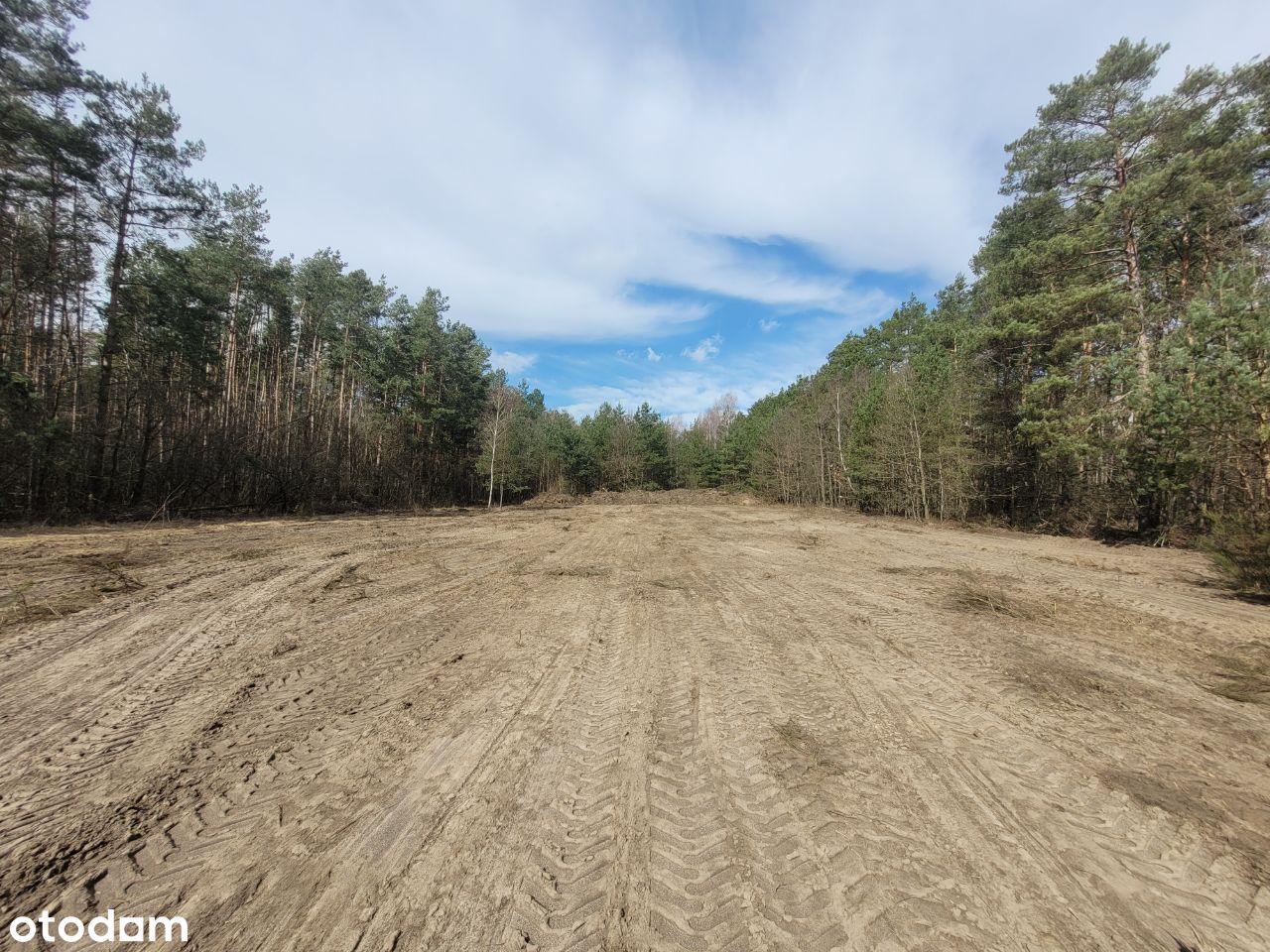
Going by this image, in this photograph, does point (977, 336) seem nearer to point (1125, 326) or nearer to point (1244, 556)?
point (1125, 326)

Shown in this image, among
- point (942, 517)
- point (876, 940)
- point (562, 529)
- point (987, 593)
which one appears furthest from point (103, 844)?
point (942, 517)

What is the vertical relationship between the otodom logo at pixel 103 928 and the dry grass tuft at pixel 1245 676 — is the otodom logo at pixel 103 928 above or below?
below

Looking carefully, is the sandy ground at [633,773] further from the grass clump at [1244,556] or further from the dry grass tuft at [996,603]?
the grass clump at [1244,556]

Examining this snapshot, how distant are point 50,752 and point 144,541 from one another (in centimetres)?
950

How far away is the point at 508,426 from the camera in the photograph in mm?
34625

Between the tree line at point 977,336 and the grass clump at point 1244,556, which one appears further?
the tree line at point 977,336

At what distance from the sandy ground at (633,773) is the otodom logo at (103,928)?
0.16 ft

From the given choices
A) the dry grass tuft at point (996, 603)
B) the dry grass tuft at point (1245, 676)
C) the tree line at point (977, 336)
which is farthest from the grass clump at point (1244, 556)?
the dry grass tuft at point (996, 603)

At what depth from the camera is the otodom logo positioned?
1.65 meters

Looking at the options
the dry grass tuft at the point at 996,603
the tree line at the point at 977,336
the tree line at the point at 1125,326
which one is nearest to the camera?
the dry grass tuft at the point at 996,603

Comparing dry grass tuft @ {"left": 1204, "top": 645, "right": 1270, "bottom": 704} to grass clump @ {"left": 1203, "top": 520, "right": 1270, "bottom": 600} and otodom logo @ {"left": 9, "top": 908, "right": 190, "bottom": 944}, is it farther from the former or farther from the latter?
otodom logo @ {"left": 9, "top": 908, "right": 190, "bottom": 944}

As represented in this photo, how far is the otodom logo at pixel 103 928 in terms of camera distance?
1.65m

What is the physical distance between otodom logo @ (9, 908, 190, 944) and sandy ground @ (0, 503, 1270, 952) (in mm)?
50

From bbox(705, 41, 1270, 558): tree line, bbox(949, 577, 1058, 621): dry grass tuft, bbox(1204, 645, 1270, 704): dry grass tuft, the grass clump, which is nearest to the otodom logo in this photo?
bbox(1204, 645, 1270, 704): dry grass tuft
